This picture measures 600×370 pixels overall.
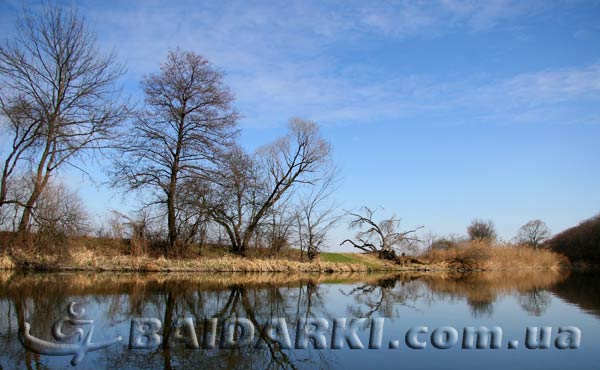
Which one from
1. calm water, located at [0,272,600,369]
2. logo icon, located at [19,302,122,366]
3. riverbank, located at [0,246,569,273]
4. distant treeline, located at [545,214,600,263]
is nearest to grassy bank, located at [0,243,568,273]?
riverbank, located at [0,246,569,273]

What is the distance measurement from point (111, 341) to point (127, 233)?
18473 mm

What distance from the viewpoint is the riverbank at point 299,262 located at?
2086 centimetres

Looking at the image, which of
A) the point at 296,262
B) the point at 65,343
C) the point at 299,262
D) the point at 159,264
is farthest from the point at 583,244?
the point at 65,343

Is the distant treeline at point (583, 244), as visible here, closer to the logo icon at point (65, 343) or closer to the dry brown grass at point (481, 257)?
the dry brown grass at point (481, 257)

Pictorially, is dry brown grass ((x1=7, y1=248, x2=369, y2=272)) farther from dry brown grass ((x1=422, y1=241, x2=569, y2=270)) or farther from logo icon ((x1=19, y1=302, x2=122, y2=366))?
logo icon ((x1=19, y1=302, x2=122, y2=366))

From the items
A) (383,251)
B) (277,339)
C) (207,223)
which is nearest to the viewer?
(277,339)

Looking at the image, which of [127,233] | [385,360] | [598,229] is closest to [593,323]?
[385,360]

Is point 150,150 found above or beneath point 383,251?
above

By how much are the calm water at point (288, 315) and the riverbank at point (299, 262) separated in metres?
3.78

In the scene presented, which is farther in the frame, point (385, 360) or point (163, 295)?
point (163, 295)

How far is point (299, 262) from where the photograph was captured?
27.5 metres

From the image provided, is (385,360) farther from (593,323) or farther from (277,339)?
A: (593,323)

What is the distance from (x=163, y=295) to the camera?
13.4 m

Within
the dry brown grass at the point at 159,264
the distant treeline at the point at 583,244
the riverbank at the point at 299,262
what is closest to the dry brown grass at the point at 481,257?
the riverbank at the point at 299,262
